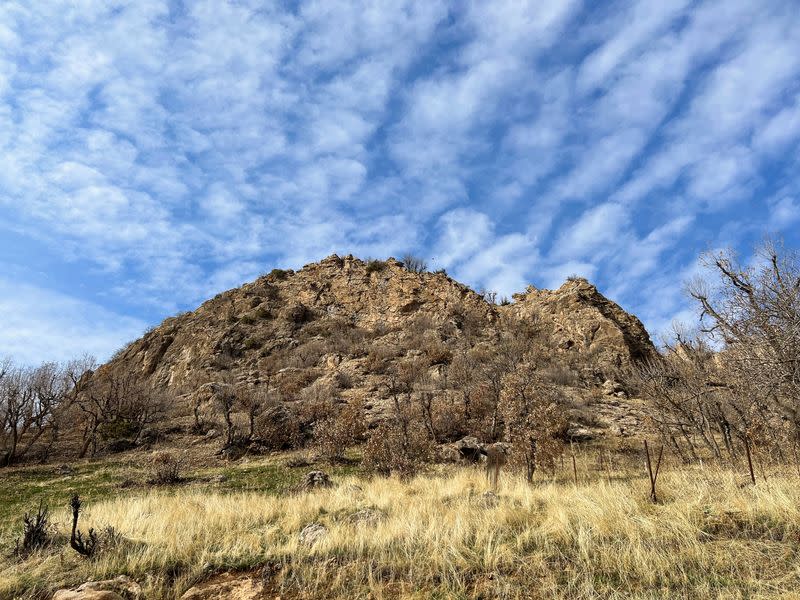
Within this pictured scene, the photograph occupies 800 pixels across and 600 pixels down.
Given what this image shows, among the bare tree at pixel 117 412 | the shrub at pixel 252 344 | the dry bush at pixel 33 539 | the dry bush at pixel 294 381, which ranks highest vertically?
the shrub at pixel 252 344

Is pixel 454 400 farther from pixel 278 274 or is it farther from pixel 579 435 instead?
pixel 278 274

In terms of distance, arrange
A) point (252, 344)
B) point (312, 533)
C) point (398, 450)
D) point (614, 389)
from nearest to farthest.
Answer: point (312, 533), point (398, 450), point (614, 389), point (252, 344)

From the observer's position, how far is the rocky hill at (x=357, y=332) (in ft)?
116

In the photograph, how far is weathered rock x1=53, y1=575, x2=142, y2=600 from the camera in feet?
16.9

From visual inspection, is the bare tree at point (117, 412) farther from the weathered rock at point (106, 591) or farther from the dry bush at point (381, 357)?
the weathered rock at point (106, 591)

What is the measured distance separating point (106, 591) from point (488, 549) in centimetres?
448

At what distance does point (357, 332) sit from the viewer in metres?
45.2

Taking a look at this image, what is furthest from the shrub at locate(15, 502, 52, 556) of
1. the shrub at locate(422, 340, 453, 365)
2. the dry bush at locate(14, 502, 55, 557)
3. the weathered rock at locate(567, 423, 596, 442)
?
the shrub at locate(422, 340, 453, 365)

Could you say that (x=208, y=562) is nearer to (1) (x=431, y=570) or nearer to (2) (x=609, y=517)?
(1) (x=431, y=570)

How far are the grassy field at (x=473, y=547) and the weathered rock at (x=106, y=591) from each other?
0.56 feet

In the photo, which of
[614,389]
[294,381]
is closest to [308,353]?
[294,381]

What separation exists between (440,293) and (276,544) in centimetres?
4191

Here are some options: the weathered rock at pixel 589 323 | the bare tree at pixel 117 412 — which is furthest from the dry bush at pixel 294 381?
the weathered rock at pixel 589 323

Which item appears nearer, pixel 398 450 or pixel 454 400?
pixel 398 450
